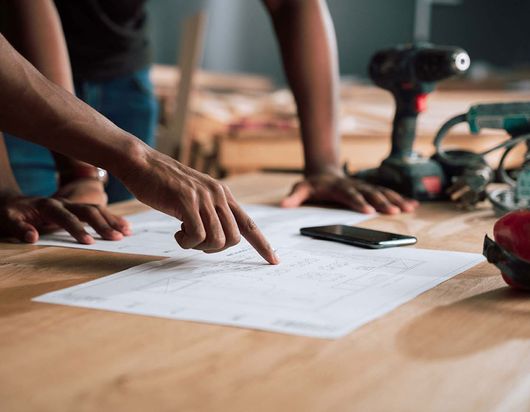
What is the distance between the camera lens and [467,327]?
2.33ft

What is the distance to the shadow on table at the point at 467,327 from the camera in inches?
25.7

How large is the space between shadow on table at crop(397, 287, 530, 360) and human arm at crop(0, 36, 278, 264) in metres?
0.25

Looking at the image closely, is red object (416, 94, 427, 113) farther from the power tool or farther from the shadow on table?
the shadow on table

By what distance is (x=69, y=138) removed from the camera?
93 cm

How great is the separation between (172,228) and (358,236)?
0.30 m

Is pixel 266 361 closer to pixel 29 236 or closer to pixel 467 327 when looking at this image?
pixel 467 327

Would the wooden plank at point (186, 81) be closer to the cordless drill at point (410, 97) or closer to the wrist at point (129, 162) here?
the cordless drill at point (410, 97)

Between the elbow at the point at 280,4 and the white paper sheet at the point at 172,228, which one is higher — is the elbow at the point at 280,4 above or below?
above

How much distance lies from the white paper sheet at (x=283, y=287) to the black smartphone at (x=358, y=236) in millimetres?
22

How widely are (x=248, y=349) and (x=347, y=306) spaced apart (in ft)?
0.49

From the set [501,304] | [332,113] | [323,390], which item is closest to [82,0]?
[332,113]

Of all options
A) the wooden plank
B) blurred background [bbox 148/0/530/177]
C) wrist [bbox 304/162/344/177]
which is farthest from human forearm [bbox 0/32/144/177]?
the wooden plank

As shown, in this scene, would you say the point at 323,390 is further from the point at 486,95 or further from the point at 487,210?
the point at 486,95

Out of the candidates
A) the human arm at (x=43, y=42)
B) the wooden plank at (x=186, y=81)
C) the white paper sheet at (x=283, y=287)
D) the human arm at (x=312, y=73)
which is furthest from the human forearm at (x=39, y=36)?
the wooden plank at (x=186, y=81)
